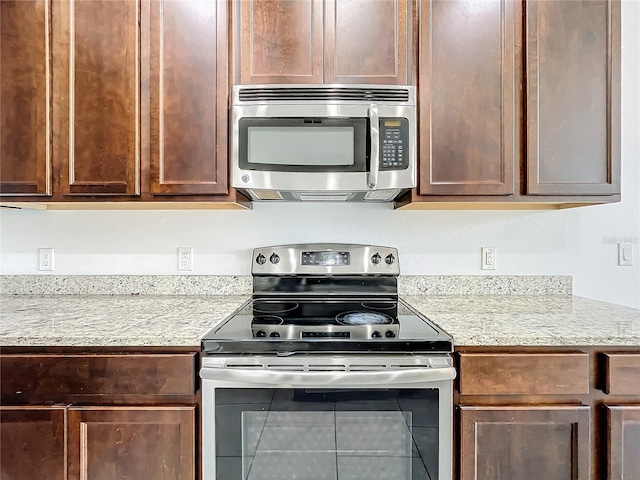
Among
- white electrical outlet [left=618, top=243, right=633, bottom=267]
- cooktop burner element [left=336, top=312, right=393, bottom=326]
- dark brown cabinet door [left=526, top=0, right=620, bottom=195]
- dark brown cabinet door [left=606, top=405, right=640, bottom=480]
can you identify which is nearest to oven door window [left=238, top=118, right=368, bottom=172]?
cooktop burner element [left=336, top=312, right=393, bottom=326]

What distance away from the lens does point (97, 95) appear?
1529 mm

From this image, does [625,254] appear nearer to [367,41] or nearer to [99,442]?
[367,41]

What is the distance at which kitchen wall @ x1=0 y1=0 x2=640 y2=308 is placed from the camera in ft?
6.21

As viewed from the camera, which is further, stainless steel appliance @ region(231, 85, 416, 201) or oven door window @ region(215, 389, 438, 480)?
stainless steel appliance @ region(231, 85, 416, 201)

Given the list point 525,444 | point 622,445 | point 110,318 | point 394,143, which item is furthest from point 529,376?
point 110,318

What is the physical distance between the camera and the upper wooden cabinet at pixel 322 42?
1.52 m

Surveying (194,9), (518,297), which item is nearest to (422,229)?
(518,297)

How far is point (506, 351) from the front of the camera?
119cm

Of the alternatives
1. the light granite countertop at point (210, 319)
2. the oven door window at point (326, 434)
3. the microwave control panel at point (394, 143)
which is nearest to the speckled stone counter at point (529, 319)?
the light granite countertop at point (210, 319)

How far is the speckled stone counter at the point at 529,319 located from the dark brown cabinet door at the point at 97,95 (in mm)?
1338

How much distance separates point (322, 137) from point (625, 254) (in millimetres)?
1606

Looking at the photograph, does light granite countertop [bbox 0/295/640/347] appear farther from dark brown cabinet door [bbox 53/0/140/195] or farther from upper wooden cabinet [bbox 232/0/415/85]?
upper wooden cabinet [bbox 232/0/415/85]

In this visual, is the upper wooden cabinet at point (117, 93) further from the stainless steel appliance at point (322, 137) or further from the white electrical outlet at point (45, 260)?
the white electrical outlet at point (45, 260)

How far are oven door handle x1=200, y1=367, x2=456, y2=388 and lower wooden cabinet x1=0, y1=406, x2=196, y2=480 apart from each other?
0.18 meters
